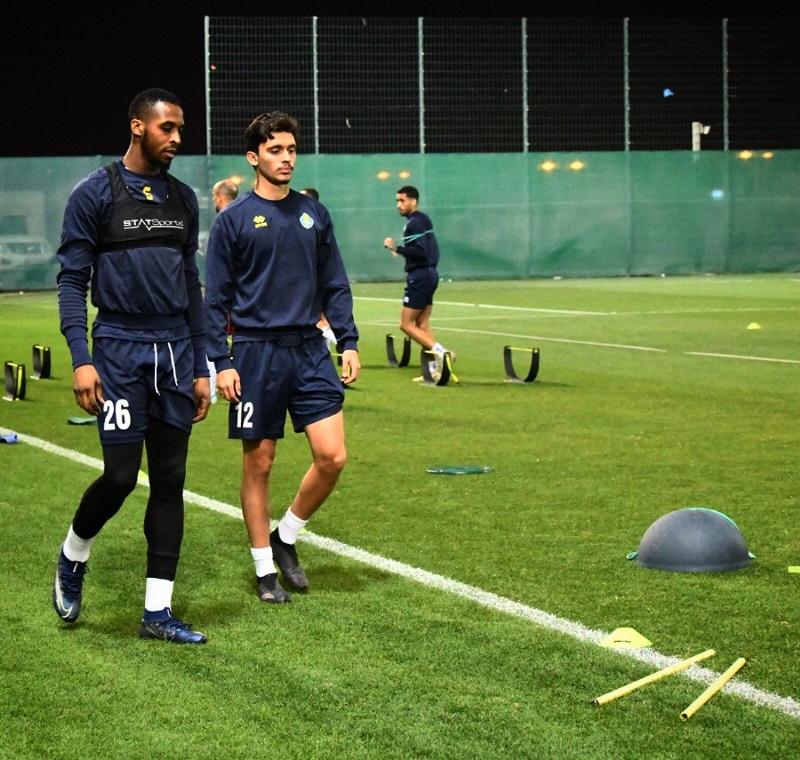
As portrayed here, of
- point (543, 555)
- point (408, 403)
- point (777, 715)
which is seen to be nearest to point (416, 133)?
point (408, 403)

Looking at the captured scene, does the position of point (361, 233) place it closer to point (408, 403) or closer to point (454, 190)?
point (454, 190)

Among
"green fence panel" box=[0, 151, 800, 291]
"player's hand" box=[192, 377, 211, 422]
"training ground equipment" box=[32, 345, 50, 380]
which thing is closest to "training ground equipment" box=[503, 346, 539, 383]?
"training ground equipment" box=[32, 345, 50, 380]

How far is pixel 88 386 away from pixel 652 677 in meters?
2.29

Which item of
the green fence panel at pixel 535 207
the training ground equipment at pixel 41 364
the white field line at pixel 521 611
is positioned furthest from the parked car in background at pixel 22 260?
the white field line at pixel 521 611

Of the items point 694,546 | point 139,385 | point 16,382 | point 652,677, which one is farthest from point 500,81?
point 652,677

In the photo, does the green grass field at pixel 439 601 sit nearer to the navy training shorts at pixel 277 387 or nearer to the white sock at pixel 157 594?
the white sock at pixel 157 594

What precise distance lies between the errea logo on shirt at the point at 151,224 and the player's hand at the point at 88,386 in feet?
1.80

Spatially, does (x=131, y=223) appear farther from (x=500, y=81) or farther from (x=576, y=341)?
(x=500, y=81)

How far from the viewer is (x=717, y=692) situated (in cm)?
548

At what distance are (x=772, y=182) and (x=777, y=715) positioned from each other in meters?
38.8

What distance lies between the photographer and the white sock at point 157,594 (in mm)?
6336

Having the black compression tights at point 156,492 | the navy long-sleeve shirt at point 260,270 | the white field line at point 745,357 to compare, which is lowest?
the white field line at point 745,357

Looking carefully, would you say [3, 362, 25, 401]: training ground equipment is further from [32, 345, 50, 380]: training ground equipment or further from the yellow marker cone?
the yellow marker cone

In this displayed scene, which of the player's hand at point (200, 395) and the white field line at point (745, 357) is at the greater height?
the player's hand at point (200, 395)
